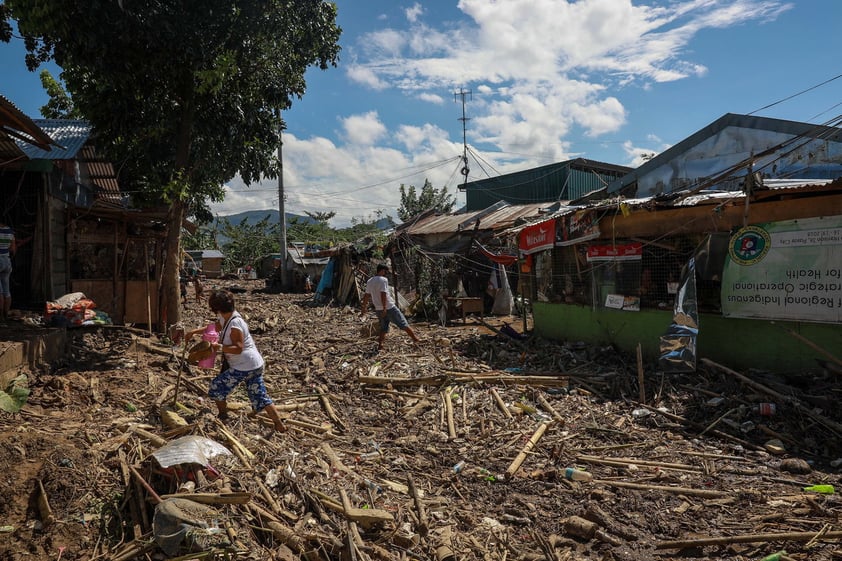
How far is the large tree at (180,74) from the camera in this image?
874 centimetres

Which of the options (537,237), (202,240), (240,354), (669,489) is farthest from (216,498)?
(202,240)

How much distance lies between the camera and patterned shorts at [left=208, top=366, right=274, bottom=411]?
5770 millimetres

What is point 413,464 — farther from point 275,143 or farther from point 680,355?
point 275,143

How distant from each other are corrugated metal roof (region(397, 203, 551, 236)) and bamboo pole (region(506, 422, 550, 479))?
10.1 meters

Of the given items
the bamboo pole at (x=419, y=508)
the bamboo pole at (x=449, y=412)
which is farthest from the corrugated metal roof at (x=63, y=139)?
the bamboo pole at (x=419, y=508)

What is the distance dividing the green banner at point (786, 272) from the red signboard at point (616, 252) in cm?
155

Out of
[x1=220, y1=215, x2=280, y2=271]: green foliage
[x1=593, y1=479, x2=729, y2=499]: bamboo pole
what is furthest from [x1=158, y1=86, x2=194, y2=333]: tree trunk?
[x1=220, y1=215, x2=280, y2=271]: green foliage

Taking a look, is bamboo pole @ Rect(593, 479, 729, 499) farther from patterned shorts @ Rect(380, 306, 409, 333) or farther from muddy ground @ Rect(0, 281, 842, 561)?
patterned shorts @ Rect(380, 306, 409, 333)

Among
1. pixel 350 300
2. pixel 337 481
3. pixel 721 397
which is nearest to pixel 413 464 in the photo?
pixel 337 481

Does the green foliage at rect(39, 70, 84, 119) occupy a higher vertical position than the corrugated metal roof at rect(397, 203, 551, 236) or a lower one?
higher

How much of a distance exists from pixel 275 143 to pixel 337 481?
909 centimetres

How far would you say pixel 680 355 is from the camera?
7.84m

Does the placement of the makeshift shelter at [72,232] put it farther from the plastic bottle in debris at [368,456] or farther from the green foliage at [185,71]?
the plastic bottle in debris at [368,456]

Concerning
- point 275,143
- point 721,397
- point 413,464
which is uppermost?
point 275,143
